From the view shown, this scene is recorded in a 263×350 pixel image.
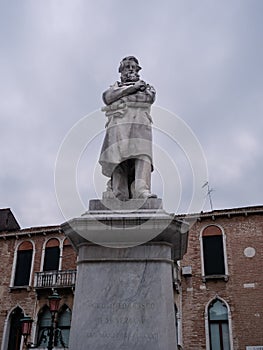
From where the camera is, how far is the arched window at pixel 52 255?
2375 cm

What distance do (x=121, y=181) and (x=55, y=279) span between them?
1829 cm

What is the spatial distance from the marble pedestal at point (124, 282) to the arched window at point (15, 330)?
20.4 metres

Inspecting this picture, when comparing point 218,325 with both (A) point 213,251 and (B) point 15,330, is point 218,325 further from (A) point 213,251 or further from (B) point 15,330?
(B) point 15,330

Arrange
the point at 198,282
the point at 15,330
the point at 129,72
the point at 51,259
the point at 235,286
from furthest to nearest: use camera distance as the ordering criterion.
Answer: the point at 51,259, the point at 15,330, the point at 198,282, the point at 235,286, the point at 129,72

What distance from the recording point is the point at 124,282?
15.0 ft

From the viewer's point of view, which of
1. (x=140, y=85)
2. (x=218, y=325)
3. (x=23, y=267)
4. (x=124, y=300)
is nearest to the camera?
(x=124, y=300)

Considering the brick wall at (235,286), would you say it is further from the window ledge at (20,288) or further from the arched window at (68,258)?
the window ledge at (20,288)

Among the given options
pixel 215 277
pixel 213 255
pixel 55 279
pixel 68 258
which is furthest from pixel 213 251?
pixel 55 279

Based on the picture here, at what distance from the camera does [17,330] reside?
23312 mm

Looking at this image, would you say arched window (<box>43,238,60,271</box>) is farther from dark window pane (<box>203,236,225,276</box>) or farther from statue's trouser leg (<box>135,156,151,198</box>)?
statue's trouser leg (<box>135,156,151,198</box>)

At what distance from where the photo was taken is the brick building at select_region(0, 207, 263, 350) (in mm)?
19859

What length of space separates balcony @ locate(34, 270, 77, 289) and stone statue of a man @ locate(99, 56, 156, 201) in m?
17.4

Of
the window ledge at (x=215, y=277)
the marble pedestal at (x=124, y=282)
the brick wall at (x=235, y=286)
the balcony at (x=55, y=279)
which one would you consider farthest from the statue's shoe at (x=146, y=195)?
the balcony at (x=55, y=279)

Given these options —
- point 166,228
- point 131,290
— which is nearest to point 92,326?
point 131,290
